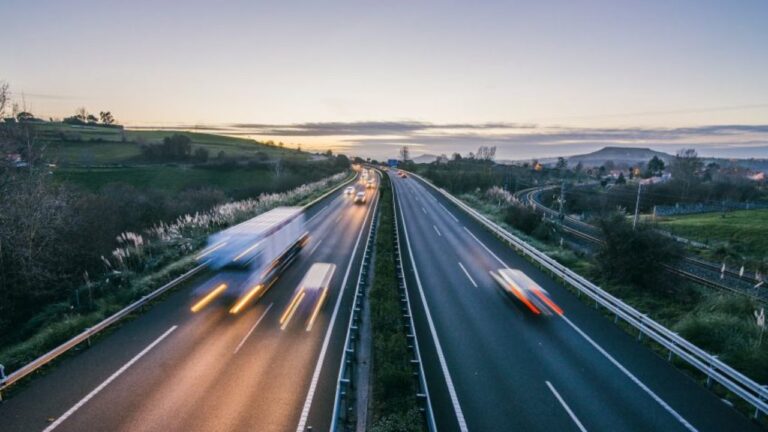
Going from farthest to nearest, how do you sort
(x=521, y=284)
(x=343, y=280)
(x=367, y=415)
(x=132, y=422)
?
(x=343, y=280) → (x=521, y=284) → (x=367, y=415) → (x=132, y=422)

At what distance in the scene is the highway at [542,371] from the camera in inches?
361

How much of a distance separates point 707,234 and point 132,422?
49.3 m

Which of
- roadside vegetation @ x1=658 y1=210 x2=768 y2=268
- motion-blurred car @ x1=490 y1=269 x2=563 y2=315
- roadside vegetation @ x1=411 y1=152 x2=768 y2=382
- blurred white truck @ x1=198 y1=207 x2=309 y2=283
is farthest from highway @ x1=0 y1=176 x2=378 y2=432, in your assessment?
roadside vegetation @ x1=658 y1=210 x2=768 y2=268

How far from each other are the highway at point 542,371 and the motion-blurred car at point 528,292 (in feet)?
1.24

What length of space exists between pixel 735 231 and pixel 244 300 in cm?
4549

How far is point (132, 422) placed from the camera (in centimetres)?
875

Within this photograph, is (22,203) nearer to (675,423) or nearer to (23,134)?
(23,134)

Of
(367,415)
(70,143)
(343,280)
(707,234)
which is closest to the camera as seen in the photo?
(367,415)

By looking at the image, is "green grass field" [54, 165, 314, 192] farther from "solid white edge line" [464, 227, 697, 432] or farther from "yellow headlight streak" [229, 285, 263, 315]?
"solid white edge line" [464, 227, 697, 432]

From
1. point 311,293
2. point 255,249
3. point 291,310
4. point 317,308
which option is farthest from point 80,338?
point 255,249

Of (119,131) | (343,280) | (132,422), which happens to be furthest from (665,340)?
(119,131)

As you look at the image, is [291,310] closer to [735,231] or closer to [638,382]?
[638,382]

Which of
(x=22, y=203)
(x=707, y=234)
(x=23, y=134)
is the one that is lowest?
(x=707, y=234)

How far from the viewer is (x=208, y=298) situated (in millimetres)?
16547
